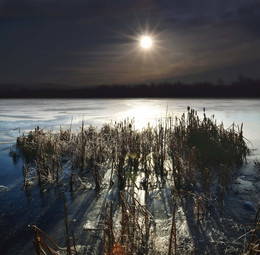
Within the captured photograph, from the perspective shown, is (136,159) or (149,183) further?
(136,159)

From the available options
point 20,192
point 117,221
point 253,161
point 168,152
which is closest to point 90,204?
point 117,221

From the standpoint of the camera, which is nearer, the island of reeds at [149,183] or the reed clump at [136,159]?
the island of reeds at [149,183]

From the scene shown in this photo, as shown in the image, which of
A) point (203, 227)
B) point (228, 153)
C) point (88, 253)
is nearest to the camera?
point (88, 253)

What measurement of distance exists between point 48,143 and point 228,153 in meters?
6.23

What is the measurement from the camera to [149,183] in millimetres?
6051

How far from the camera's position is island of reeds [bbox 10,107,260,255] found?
353 centimetres

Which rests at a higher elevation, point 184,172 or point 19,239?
point 184,172

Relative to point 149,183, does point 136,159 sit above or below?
above

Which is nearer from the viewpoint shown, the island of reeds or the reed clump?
Answer: the island of reeds

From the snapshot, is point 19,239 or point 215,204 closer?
point 19,239

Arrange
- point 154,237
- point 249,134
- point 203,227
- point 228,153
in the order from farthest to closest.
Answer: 1. point 249,134
2. point 228,153
3. point 203,227
4. point 154,237

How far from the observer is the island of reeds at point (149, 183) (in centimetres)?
353

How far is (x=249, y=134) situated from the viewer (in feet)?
42.3

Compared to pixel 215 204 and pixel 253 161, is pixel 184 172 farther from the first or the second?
pixel 253 161
